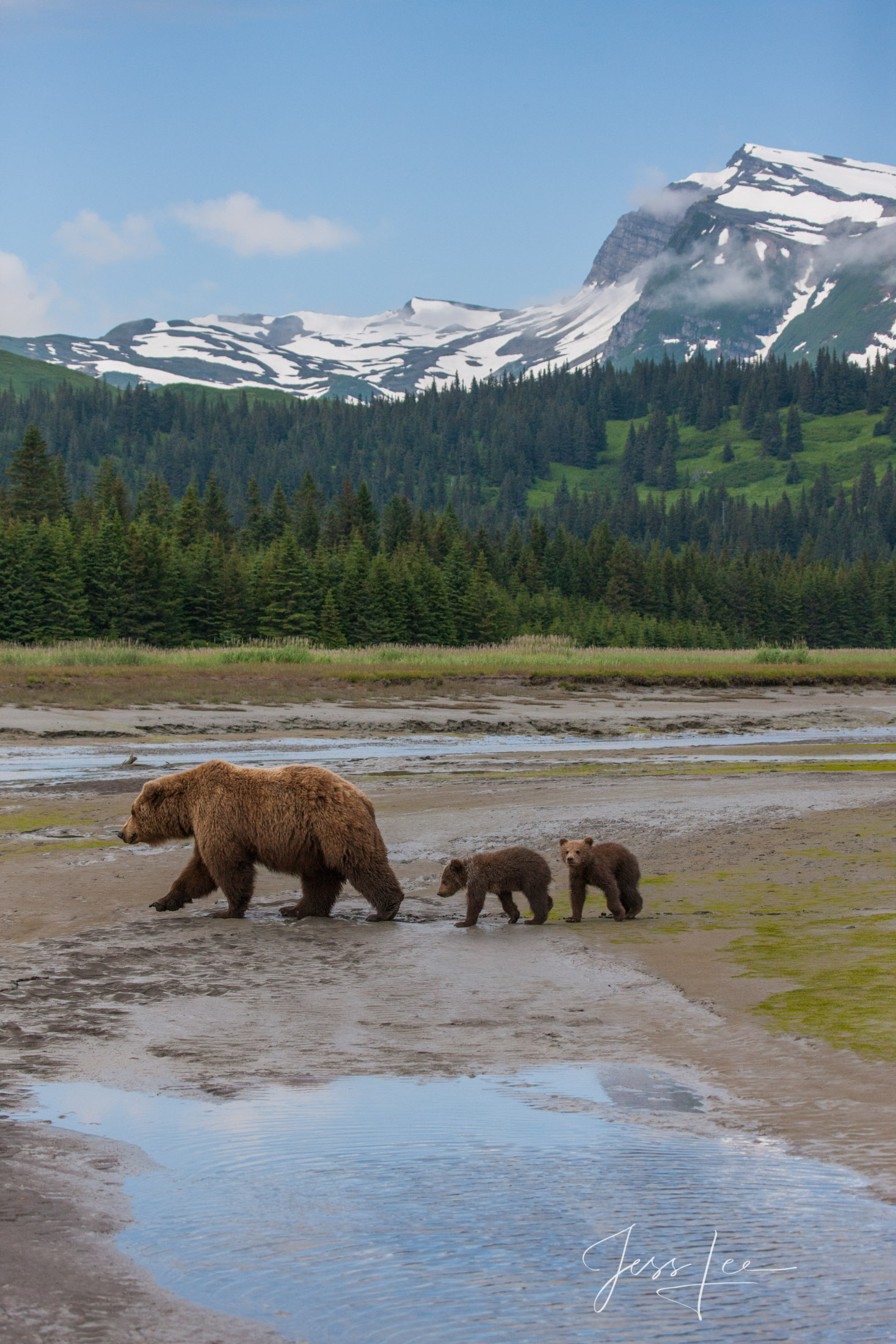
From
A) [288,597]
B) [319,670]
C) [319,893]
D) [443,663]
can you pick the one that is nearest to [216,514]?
[288,597]

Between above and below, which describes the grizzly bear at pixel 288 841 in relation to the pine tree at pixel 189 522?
below

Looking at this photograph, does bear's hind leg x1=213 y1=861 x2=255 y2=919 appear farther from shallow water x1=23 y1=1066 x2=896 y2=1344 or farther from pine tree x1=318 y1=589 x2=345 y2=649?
pine tree x1=318 y1=589 x2=345 y2=649

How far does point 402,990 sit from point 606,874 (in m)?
3.51

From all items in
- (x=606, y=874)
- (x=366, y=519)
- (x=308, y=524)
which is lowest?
(x=606, y=874)

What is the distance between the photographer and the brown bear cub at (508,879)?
12523 millimetres

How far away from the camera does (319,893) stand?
42.3 ft

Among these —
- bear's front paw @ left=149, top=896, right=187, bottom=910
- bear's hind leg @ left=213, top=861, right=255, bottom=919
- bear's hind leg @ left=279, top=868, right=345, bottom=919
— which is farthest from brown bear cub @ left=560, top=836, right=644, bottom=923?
bear's front paw @ left=149, top=896, right=187, bottom=910

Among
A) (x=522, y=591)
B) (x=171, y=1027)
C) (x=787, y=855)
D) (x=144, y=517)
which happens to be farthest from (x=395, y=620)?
(x=171, y=1027)

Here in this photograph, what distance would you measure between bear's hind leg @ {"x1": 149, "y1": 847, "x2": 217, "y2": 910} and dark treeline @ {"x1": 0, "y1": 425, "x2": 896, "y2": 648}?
67.3 meters

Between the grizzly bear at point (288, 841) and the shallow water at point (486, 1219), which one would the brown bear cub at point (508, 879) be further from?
the shallow water at point (486, 1219)

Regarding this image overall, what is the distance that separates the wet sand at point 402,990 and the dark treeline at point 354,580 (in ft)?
211

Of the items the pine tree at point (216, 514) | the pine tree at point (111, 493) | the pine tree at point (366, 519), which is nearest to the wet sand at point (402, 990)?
the pine tree at point (111, 493)

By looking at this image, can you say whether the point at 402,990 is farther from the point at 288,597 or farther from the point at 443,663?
the point at 288,597

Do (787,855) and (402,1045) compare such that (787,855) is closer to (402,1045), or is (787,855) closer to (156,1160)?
(402,1045)
